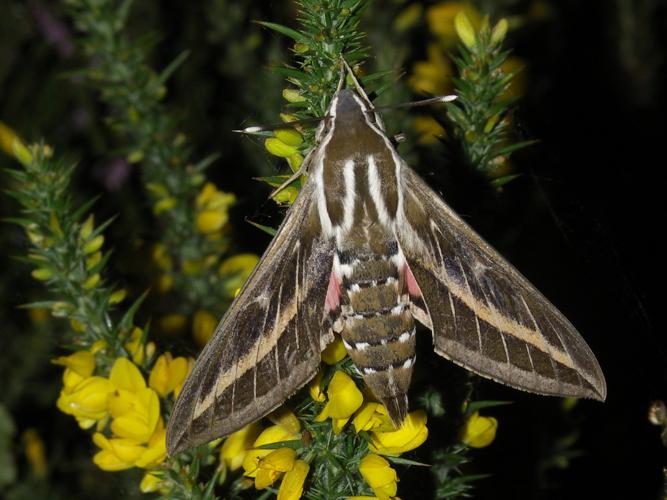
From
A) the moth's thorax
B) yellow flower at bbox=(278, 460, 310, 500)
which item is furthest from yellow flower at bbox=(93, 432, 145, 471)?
the moth's thorax

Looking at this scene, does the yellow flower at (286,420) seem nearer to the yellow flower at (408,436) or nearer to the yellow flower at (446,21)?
the yellow flower at (408,436)

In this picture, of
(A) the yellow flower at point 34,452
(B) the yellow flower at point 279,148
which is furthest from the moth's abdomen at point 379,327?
(A) the yellow flower at point 34,452

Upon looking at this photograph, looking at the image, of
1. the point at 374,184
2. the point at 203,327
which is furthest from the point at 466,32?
the point at 203,327

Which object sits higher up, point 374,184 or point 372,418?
point 374,184

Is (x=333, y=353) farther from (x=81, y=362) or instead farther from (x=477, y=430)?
(x=81, y=362)

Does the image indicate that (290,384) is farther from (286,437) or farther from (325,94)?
(325,94)

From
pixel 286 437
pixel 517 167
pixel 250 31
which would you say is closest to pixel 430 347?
pixel 286 437
